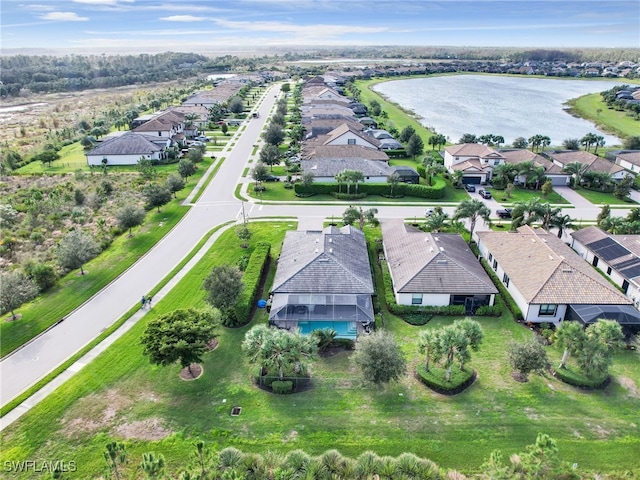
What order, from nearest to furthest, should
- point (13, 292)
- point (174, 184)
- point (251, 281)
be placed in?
point (13, 292)
point (251, 281)
point (174, 184)

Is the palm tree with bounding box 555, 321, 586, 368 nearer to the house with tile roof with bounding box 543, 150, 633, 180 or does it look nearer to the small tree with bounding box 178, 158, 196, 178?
the house with tile roof with bounding box 543, 150, 633, 180

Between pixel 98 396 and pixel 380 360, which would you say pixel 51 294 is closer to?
pixel 98 396

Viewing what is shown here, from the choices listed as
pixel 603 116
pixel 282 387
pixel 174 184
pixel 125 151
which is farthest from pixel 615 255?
pixel 603 116

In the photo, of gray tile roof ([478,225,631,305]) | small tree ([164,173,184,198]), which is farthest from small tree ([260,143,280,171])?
gray tile roof ([478,225,631,305])

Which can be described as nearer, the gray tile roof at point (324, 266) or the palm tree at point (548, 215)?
the gray tile roof at point (324, 266)

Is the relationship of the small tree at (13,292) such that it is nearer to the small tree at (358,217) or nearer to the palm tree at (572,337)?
the small tree at (358,217)

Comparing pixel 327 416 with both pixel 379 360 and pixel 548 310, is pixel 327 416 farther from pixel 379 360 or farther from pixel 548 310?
pixel 548 310

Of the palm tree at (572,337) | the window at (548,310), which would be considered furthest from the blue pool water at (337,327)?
the window at (548,310)
